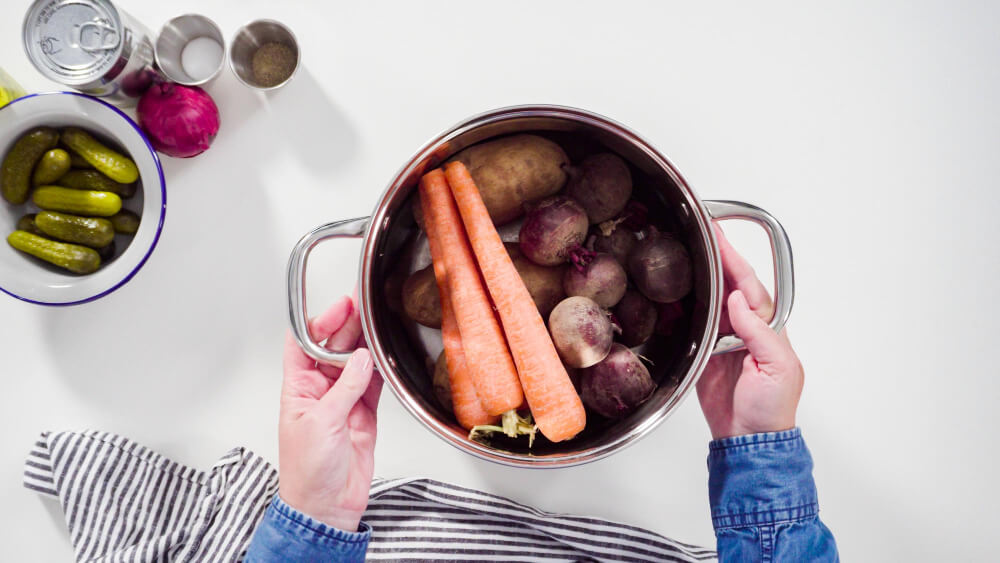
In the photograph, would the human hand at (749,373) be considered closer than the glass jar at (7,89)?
Yes

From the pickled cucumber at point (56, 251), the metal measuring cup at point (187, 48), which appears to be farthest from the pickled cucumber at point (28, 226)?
the metal measuring cup at point (187, 48)

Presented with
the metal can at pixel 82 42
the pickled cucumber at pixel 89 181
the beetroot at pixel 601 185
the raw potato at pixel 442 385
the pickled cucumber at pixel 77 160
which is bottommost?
the raw potato at pixel 442 385

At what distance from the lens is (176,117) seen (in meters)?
0.98

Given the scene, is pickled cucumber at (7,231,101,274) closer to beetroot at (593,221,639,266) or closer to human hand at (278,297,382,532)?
human hand at (278,297,382,532)

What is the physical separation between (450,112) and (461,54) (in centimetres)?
11

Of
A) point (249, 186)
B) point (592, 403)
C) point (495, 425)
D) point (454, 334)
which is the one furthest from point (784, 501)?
point (249, 186)

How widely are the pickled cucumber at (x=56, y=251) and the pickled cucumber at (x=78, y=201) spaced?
58mm

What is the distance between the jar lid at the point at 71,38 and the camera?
3.03ft

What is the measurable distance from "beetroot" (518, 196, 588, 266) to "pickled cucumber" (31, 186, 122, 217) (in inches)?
27.1

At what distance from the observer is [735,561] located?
0.88m

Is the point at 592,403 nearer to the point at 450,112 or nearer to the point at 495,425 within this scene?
the point at 495,425

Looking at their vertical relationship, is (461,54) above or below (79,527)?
above

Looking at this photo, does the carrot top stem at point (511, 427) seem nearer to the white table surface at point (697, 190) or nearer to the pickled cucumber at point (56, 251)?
the white table surface at point (697, 190)

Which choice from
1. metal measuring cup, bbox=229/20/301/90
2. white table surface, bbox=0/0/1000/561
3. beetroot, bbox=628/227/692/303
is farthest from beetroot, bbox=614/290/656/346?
metal measuring cup, bbox=229/20/301/90
